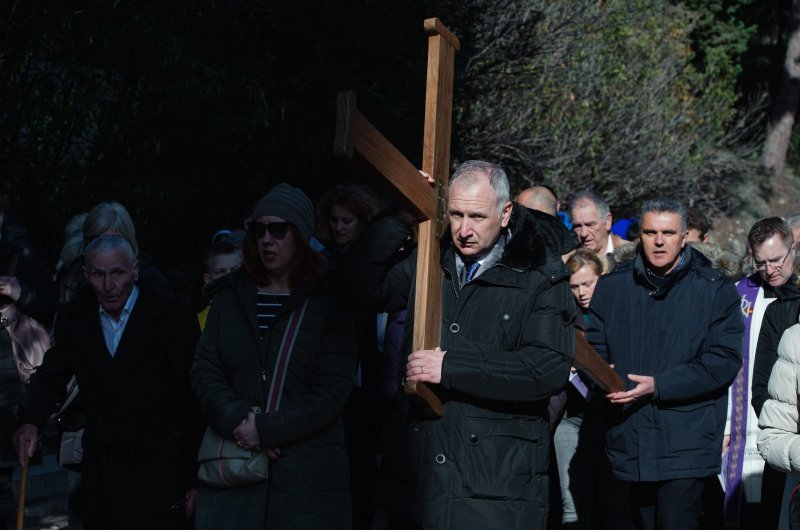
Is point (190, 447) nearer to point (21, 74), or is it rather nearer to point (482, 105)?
point (21, 74)

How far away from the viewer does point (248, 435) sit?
4426 mm

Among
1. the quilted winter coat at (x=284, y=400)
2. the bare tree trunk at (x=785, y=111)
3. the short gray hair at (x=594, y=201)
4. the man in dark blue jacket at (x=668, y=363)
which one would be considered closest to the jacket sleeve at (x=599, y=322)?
the man in dark blue jacket at (x=668, y=363)

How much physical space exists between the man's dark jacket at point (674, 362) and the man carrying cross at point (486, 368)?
1.36 meters

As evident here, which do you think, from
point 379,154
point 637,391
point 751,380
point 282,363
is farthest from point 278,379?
point 751,380

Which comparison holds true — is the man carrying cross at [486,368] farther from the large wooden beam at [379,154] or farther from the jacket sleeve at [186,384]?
the jacket sleeve at [186,384]

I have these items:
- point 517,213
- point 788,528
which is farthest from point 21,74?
point 788,528

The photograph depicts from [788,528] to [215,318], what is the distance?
2.49 m

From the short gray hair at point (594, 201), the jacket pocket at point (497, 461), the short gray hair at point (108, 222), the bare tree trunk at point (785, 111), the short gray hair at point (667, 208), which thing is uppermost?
the bare tree trunk at point (785, 111)

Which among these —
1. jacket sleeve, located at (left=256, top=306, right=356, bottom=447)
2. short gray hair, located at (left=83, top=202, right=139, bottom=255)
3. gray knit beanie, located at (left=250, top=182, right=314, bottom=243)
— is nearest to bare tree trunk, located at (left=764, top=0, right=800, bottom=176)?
short gray hair, located at (left=83, top=202, right=139, bottom=255)

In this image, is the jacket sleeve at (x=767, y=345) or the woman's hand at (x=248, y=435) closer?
the woman's hand at (x=248, y=435)

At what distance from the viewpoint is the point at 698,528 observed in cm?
551

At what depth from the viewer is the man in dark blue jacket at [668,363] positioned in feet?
17.7

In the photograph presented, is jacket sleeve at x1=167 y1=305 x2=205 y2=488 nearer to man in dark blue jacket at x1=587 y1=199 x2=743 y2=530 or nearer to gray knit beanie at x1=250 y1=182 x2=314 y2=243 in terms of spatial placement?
gray knit beanie at x1=250 y1=182 x2=314 y2=243

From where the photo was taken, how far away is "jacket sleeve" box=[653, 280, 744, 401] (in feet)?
17.5
